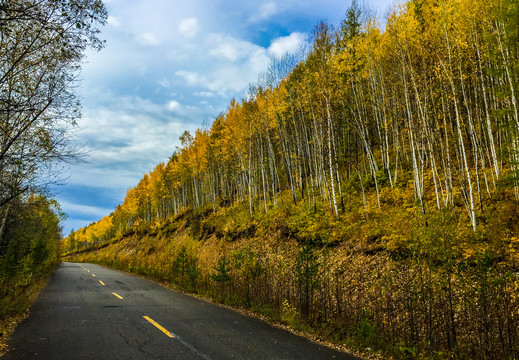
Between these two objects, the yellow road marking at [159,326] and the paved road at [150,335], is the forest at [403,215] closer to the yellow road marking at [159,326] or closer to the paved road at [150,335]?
the paved road at [150,335]

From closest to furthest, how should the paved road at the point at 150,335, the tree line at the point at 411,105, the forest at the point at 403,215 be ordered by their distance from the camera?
1. the paved road at the point at 150,335
2. the forest at the point at 403,215
3. the tree line at the point at 411,105

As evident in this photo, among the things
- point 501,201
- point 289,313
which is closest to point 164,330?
point 289,313

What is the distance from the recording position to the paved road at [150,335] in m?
5.09

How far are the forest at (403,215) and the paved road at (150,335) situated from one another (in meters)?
1.24

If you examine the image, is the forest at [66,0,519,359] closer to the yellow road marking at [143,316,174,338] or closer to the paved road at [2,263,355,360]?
the paved road at [2,263,355,360]

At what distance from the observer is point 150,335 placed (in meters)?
6.12

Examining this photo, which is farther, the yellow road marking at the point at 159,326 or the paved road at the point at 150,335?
the yellow road marking at the point at 159,326

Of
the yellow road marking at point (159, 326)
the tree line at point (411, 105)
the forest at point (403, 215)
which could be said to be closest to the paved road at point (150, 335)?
the yellow road marking at point (159, 326)

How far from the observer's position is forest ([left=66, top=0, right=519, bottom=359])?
5887 millimetres

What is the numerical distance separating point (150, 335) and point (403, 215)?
10.4 m

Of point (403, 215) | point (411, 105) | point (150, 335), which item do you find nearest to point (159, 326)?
point (150, 335)

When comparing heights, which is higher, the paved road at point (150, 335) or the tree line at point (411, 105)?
the tree line at point (411, 105)

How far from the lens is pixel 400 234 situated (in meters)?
10.6

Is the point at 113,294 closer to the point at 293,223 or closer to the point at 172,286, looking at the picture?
the point at 172,286
